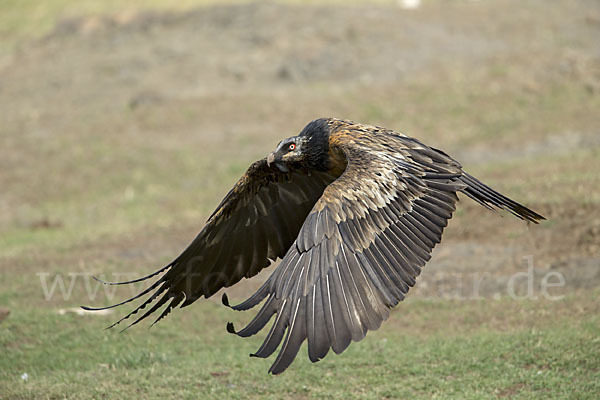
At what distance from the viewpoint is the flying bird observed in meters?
4.43

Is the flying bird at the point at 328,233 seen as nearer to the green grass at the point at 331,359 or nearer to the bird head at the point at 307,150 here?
the bird head at the point at 307,150

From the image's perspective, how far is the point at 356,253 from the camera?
482 cm

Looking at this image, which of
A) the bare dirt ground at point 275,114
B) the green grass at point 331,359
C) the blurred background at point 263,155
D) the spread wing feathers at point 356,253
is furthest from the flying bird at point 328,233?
the bare dirt ground at point 275,114

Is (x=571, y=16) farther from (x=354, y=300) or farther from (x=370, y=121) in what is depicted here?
(x=354, y=300)

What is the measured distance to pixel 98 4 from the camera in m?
28.8

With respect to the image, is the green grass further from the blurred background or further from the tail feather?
the tail feather

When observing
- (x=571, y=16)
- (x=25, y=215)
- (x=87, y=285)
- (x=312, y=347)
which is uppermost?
(x=312, y=347)

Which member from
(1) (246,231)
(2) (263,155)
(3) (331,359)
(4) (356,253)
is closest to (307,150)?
(1) (246,231)

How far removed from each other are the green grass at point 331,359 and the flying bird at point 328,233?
31.7 inches

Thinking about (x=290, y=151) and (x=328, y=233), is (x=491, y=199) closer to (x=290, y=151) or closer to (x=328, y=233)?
(x=290, y=151)

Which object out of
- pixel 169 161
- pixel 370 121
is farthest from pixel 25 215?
pixel 370 121

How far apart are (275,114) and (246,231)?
1155cm

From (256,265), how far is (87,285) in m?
3.40

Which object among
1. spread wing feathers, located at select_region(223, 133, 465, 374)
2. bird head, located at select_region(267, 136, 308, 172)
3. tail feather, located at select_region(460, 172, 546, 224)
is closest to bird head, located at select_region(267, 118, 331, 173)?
bird head, located at select_region(267, 136, 308, 172)
